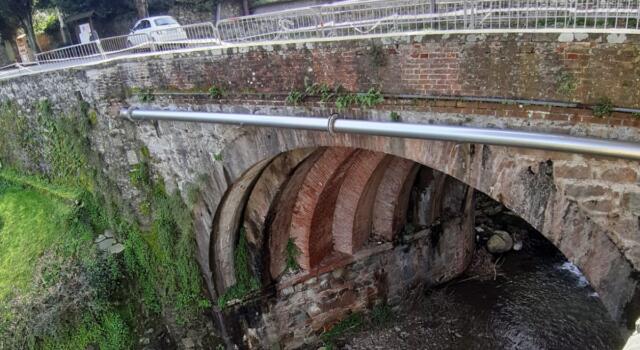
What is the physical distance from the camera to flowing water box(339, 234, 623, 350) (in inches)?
373

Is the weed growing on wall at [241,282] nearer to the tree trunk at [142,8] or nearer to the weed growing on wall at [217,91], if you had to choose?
the weed growing on wall at [217,91]

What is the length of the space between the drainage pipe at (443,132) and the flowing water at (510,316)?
6223 mm

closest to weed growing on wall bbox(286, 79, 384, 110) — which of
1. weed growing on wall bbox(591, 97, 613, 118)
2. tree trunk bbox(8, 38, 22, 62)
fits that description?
weed growing on wall bbox(591, 97, 613, 118)

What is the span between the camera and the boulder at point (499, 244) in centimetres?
1223

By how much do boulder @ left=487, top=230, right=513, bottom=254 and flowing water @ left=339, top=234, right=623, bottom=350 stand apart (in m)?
0.43

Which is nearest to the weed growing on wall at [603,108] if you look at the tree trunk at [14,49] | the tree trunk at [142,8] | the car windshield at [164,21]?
the car windshield at [164,21]

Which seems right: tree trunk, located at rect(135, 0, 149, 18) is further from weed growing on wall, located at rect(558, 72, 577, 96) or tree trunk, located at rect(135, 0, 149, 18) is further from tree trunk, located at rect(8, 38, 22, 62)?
weed growing on wall, located at rect(558, 72, 577, 96)

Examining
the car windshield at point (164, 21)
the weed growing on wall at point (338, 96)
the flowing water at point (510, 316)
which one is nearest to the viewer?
the weed growing on wall at point (338, 96)

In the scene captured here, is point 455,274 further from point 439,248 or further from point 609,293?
point 609,293

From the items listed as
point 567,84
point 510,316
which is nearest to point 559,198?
point 567,84

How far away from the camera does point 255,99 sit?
Result: 6.26 meters

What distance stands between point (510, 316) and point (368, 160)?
495 cm

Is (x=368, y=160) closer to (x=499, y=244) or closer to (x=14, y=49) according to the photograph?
(x=499, y=244)

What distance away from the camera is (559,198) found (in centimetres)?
417
